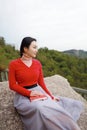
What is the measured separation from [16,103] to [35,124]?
49cm

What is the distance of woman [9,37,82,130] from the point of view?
13.2ft

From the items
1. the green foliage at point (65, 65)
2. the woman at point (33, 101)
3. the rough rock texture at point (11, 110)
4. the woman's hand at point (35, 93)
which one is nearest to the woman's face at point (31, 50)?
the woman at point (33, 101)

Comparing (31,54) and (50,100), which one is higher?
(31,54)

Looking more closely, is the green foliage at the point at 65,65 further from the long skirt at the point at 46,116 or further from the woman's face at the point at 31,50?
the long skirt at the point at 46,116

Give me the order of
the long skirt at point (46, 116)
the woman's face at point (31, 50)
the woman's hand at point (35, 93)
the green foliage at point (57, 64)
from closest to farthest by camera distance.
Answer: the long skirt at point (46, 116)
the woman's hand at point (35, 93)
the woman's face at point (31, 50)
the green foliage at point (57, 64)

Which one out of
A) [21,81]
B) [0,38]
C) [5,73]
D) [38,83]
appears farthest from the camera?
[0,38]

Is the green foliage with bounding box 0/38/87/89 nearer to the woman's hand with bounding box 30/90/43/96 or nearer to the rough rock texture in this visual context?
the rough rock texture

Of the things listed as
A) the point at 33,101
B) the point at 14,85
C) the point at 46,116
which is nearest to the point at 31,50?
the point at 14,85

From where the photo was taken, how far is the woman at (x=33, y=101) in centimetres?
402

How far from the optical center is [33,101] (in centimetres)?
417

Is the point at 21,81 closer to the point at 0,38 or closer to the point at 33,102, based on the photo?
the point at 33,102

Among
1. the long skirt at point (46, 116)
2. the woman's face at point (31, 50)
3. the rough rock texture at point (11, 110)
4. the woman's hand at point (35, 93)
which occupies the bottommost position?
the rough rock texture at point (11, 110)

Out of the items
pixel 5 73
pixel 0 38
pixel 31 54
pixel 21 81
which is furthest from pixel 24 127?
pixel 0 38

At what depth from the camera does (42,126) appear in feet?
13.3
